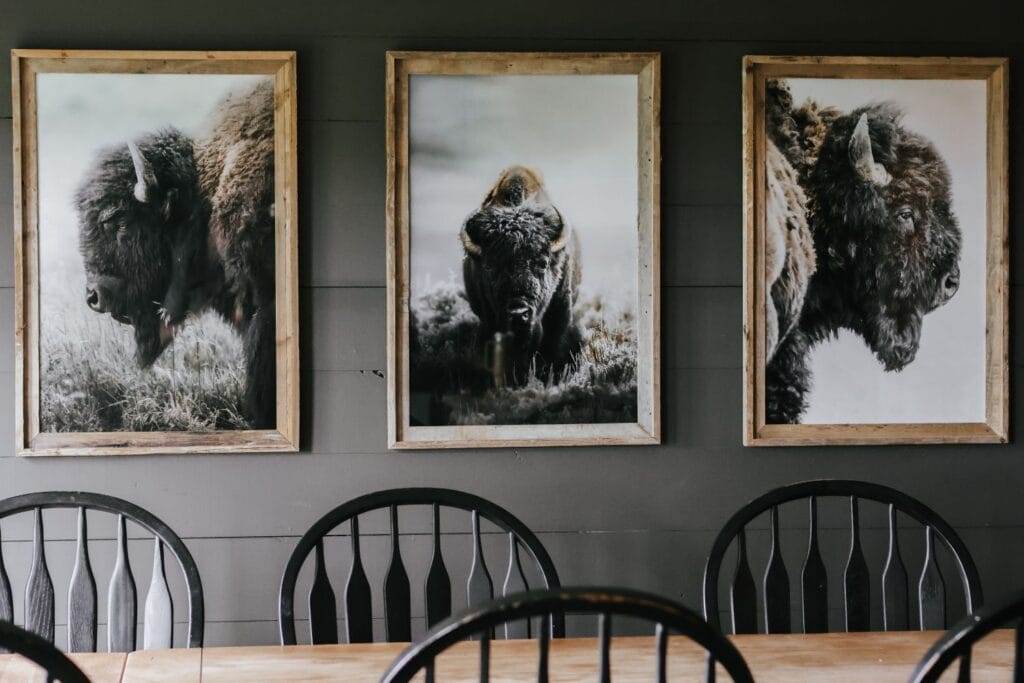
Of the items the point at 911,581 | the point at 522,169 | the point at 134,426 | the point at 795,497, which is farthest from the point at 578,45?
the point at 911,581

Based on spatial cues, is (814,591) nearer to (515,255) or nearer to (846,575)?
(846,575)

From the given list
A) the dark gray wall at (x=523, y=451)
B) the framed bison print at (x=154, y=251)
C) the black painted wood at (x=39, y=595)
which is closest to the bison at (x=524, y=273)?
the dark gray wall at (x=523, y=451)

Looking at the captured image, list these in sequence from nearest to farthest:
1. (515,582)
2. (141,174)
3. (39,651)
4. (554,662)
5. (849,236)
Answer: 1. (39,651)
2. (554,662)
3. (515,582)
4. (141,174)
5. (849,236)

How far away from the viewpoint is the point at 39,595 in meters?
1.52

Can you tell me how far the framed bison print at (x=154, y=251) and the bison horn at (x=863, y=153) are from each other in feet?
3.93

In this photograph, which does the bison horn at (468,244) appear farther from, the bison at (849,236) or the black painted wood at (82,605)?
the black painted wood at (82,605)

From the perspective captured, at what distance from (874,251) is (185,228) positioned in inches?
57.8

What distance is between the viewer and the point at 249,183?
1.86 m

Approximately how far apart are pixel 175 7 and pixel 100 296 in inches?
24.4

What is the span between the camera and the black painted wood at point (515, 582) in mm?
1538

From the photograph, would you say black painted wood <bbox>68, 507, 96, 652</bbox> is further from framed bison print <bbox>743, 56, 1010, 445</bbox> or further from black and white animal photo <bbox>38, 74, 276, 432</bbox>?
framed bison print <bbox>743, 56, 1010, 445</bbox>

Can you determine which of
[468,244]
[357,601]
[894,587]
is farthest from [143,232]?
[894,587]

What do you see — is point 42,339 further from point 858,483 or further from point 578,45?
point 858,483

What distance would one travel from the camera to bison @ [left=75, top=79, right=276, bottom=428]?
184cm
